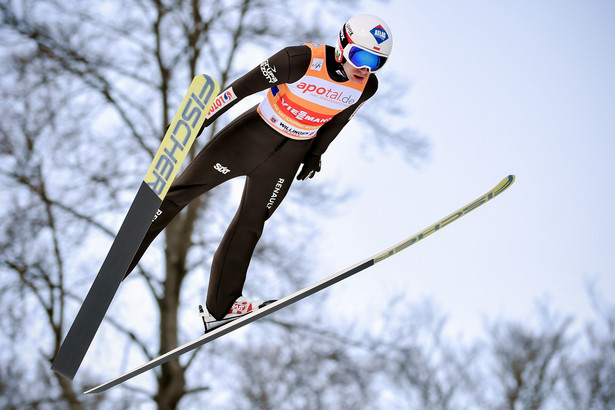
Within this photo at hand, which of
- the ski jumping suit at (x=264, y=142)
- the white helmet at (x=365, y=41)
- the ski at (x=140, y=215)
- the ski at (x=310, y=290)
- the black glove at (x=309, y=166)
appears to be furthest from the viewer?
the black glove at (x=309, y=166)

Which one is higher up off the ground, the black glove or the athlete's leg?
the black glove

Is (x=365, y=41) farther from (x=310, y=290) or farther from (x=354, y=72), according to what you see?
(x=310, y=290)

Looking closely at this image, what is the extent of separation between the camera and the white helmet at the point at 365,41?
2.98m

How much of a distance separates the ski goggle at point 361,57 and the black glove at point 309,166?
0.62 meters

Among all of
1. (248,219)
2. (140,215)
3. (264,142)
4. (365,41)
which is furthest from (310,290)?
(365,41)

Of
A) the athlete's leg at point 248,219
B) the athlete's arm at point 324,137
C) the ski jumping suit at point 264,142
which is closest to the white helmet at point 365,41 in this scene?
the ski jumping suit at point 264,142

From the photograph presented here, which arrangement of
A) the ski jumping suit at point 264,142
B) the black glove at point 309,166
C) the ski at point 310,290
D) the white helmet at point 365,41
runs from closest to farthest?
the white helmet at point 365,41 < the ski jumping suit at point 264,142 < the ski at point 310,290 < the black glove at point 309,166

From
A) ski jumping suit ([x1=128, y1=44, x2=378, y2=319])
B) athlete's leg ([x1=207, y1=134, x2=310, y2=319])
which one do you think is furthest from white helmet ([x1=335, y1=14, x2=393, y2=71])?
athlete's leg ([x1=207, y1=134, x2=310, y2=319])

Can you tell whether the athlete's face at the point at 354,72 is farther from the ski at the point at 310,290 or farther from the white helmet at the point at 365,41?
the ski at the point at 310,290

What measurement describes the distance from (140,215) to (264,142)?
735mm

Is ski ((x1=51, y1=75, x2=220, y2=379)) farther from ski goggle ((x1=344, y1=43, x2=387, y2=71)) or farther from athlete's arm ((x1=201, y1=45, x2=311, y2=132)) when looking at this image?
ski goggle ((x1=344, y1=43, x2=387, y2=71))

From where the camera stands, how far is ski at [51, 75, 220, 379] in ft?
9.45

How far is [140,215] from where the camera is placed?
121 inches

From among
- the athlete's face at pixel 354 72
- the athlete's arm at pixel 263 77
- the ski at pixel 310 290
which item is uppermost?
the athlete's arm at pixel 263 77
